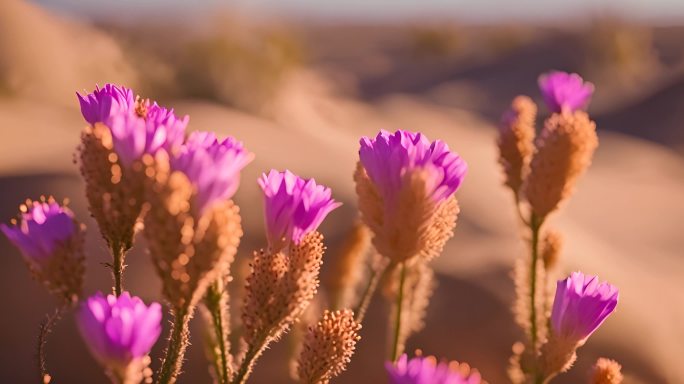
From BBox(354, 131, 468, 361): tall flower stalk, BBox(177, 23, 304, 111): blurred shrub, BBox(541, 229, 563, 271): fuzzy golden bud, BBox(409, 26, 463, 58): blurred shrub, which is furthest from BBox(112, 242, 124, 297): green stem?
BBox(409, 26, 463, 58): blurred shrub

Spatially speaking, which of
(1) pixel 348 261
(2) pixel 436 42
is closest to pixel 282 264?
(1) pixel 348 261

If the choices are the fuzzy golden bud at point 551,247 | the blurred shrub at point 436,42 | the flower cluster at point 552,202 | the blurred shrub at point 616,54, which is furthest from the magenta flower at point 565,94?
the blurred shrub at point 436,42

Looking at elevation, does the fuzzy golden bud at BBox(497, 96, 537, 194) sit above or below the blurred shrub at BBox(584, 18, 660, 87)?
below

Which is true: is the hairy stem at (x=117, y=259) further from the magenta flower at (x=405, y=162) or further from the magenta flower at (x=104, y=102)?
the magenta flower at (x=405, y=162)

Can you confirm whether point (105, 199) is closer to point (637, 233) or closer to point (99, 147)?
point (99, 147)

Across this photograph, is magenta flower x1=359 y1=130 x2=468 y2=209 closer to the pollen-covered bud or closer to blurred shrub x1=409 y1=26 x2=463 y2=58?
the pollen-covered bud
